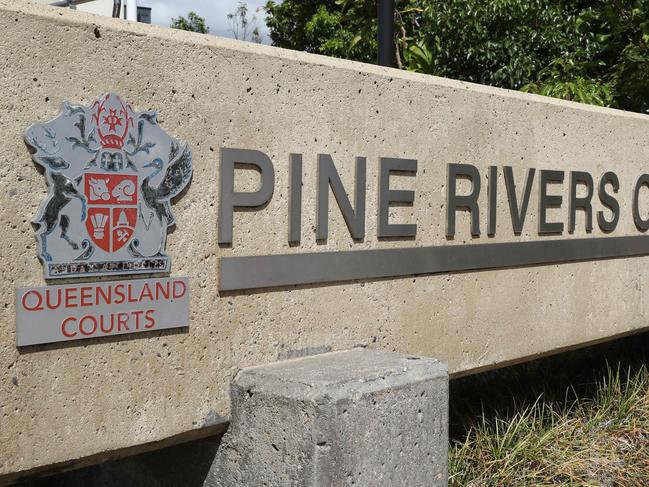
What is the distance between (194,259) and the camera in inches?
142

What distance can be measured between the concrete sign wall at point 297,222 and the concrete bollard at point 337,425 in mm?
182

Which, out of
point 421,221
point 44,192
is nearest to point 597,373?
point 421,221

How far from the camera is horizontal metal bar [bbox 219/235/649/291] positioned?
3818 mm

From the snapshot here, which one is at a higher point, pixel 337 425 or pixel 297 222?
pixel 297 222

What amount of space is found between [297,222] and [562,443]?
2657mm

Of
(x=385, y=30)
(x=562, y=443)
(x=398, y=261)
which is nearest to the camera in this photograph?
(x=398, y=261)

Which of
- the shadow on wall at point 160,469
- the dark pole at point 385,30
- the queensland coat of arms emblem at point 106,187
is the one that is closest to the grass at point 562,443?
the shadow on wall at point 160,469

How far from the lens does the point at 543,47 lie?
9.20 meters

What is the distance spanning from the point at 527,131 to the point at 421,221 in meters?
1.05

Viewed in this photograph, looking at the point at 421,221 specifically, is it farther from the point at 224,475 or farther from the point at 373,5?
the point at 373,5

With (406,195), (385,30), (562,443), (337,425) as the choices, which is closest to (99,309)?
(337,425)

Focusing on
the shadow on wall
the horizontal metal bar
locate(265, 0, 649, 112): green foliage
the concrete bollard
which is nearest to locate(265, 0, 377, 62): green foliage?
locate(265, 0, 649, 112): green foliage

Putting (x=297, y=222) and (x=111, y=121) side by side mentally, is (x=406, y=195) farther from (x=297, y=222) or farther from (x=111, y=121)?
(x=111, y=121)

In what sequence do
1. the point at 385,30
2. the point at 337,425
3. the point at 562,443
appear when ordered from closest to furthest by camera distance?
1. the point at 337,425
2. the point at 562,443
3. the point at 385,30
